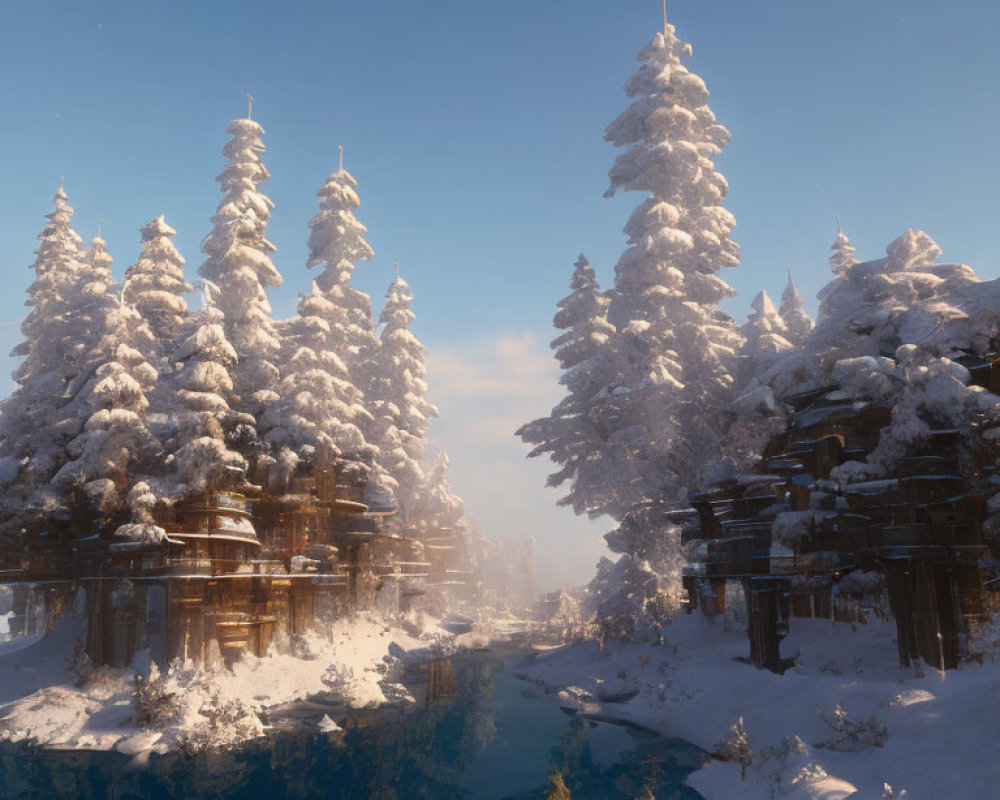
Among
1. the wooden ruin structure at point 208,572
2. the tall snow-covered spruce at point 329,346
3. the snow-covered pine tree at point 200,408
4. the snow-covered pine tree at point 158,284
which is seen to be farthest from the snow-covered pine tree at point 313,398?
the snow-covered pine tree at point 158,284

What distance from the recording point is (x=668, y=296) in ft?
92.4

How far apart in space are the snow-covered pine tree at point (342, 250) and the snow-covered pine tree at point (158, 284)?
895cm

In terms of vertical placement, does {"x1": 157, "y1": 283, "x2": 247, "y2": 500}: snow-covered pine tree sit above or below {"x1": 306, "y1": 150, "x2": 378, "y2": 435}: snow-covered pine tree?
below

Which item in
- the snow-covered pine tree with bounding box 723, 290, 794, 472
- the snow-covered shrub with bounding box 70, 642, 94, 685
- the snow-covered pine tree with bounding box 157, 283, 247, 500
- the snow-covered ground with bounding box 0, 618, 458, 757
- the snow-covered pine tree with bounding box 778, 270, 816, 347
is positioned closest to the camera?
the snow-covered ground with bounding box 0, 618, 458, 757

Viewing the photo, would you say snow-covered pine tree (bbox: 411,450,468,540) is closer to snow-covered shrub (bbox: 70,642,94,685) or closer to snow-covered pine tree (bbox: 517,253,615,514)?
snow-covered pine tree (bbox: 517,253,615,514)

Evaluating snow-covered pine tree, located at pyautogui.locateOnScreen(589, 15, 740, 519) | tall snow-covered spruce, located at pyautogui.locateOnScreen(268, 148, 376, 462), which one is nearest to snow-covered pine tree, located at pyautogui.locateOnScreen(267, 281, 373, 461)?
tall snow-covered spruce, located at pyautogui.locateOnScreen(268, 148, 376, 462)

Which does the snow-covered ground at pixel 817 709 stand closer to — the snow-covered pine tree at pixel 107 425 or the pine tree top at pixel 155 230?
the snow-covered pine tree at pixel 107 425

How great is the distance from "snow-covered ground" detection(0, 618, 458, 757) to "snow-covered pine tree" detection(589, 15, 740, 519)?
43.9 feet

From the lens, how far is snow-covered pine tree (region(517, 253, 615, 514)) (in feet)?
97.0

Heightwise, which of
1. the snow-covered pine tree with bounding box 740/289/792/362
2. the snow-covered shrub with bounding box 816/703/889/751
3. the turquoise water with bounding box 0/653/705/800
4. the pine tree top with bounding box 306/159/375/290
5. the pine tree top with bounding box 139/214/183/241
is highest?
the pine tree top with bounding box 306/159/375/290

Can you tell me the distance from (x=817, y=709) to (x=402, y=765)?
10.3 m

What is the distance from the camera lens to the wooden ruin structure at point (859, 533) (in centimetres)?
1537

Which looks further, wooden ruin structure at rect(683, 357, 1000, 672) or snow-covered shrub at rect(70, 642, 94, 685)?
snow-covered shrub at rect(70, 642, 94, 685)

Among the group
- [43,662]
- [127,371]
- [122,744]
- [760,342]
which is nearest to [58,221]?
[127,371]
